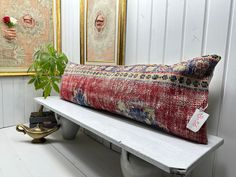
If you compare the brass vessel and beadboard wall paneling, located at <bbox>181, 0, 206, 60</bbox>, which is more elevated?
beadboard wall paneling, located at <bbox>181, 0, 206, 60</bbox>

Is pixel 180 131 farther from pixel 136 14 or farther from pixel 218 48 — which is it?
pixel 136 14

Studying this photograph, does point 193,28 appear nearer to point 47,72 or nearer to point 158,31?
point 158,31

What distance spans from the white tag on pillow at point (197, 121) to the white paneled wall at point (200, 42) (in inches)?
7.2

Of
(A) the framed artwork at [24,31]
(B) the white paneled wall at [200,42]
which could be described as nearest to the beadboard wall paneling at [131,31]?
(B) the white paneled wall at [200,42]

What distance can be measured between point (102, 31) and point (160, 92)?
756 mm

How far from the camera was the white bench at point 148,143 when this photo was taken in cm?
54

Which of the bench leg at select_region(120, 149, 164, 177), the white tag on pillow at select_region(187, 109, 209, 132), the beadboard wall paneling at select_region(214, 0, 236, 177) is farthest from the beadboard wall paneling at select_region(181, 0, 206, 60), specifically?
the bench leg at select_region(120, 149, 164, 177)

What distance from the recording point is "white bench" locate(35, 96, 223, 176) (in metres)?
0.54

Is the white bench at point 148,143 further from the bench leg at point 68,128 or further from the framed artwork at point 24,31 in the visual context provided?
the framed artwork at point 24,31

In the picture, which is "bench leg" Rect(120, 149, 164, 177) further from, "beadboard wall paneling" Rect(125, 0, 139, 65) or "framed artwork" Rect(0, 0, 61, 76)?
"framed artwork" Rect(0, 0, 61, 76)

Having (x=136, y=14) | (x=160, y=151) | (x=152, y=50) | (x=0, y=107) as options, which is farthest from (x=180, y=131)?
(x=0, y=107)

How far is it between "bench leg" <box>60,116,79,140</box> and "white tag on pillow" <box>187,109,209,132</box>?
90cm

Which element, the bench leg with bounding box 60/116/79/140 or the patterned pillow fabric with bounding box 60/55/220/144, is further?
the bench leg with bounding box 60/116/79/140

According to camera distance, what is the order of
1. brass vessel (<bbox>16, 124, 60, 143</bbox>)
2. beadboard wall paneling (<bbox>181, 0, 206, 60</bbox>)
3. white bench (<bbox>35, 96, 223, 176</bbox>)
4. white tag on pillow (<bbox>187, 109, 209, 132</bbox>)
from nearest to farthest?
white bench (<bbox>35, 96, 223, 176</bbox>) < white tag on pillow (<bbox>187, 109, 209, 132</bbox>) < beadboard wall paneling (<bbox>181, 0, 206, 60</bbox>) < brass vessel (<bbox>16, 124, 60, 143</bbox>)
